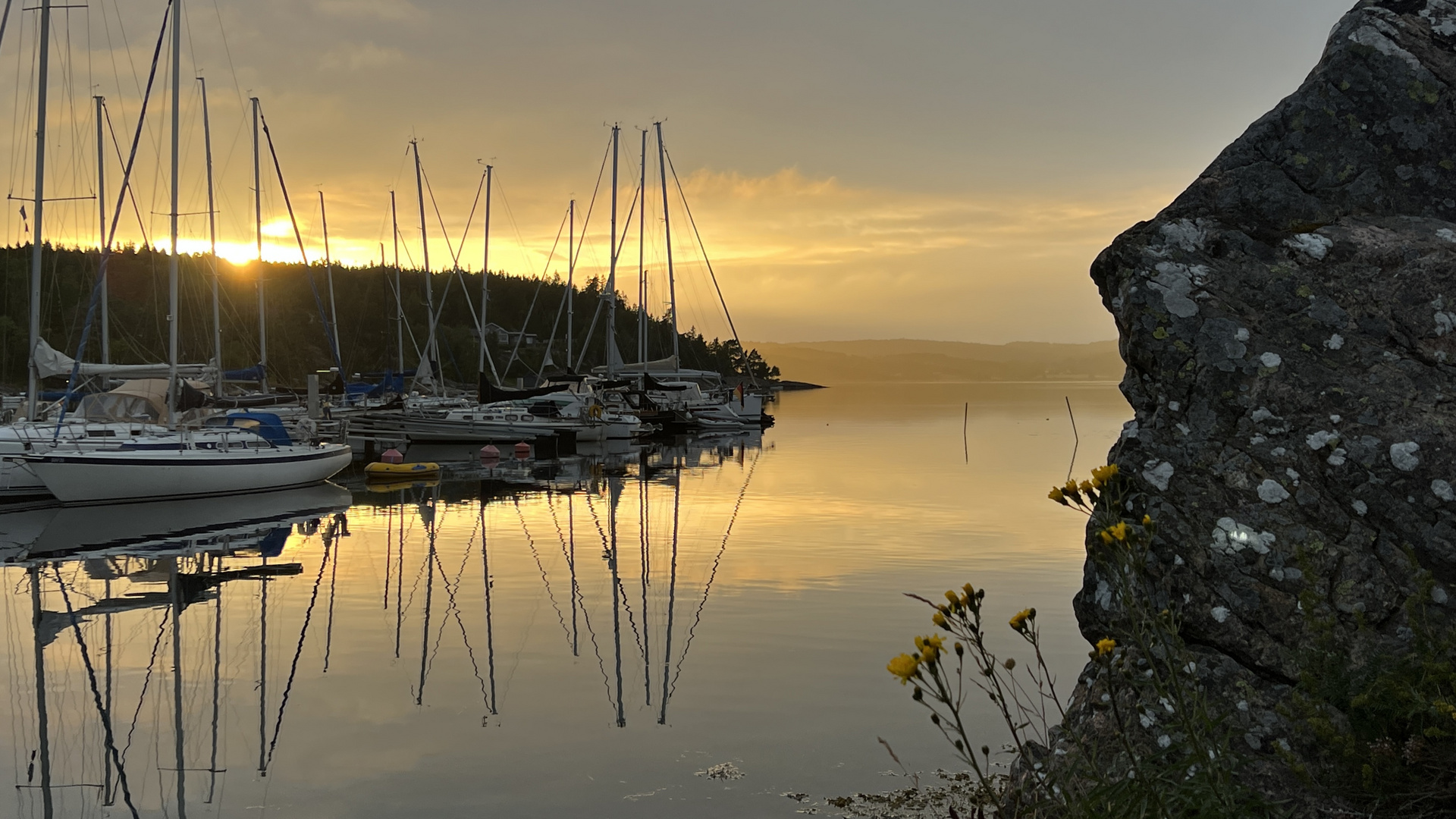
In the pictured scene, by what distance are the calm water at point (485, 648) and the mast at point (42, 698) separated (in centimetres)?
5

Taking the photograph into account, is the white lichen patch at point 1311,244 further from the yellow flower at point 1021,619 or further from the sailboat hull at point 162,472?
the sailboat hull at point 162,472

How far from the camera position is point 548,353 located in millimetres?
68562

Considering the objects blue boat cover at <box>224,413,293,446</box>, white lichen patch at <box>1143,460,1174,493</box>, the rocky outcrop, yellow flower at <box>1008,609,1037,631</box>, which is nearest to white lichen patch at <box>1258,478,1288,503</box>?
the rocky outcrop

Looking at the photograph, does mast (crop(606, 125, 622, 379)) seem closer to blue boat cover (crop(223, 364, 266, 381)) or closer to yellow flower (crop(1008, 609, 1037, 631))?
blue boat cover (crop(223, 364, 266, 381))

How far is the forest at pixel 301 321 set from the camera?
254 feet

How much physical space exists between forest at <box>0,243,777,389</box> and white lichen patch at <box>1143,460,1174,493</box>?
1724 inches

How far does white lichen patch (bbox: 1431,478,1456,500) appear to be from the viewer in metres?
5.07

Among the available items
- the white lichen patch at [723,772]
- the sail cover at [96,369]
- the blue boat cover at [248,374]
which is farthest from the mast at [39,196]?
the white lichen patch at [723,772]

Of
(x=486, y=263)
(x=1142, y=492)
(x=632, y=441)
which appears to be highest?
(x=486, y=263)

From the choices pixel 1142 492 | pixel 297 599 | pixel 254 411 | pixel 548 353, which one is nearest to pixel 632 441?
pixel 548 353

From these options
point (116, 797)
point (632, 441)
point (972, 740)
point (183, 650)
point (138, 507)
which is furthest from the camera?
point (632, 441)

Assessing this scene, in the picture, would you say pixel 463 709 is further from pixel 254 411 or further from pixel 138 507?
pixel 254 411

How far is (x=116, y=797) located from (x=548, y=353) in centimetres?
6060

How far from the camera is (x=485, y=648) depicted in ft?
44.4
